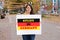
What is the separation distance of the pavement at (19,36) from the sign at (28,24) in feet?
0.42

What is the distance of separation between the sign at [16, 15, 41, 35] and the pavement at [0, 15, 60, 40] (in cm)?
13

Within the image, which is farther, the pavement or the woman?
the pavement

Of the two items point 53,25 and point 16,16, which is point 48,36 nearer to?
point 53,25

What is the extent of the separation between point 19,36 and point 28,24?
234mm

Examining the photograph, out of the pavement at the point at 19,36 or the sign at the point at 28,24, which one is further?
the pavement at the point at 19,36

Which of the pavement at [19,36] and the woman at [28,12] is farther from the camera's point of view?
the pavement at [19,36]

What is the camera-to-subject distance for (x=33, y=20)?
14.2 feet

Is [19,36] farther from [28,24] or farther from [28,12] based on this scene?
[28,12]

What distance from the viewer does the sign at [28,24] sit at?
14.3ft

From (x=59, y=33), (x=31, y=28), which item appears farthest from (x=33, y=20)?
(x=59, y=33)

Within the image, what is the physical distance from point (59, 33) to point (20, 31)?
1.58 ft

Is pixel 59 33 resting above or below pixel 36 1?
below

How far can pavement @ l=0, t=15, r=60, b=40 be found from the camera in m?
4.52

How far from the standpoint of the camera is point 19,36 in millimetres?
4520
